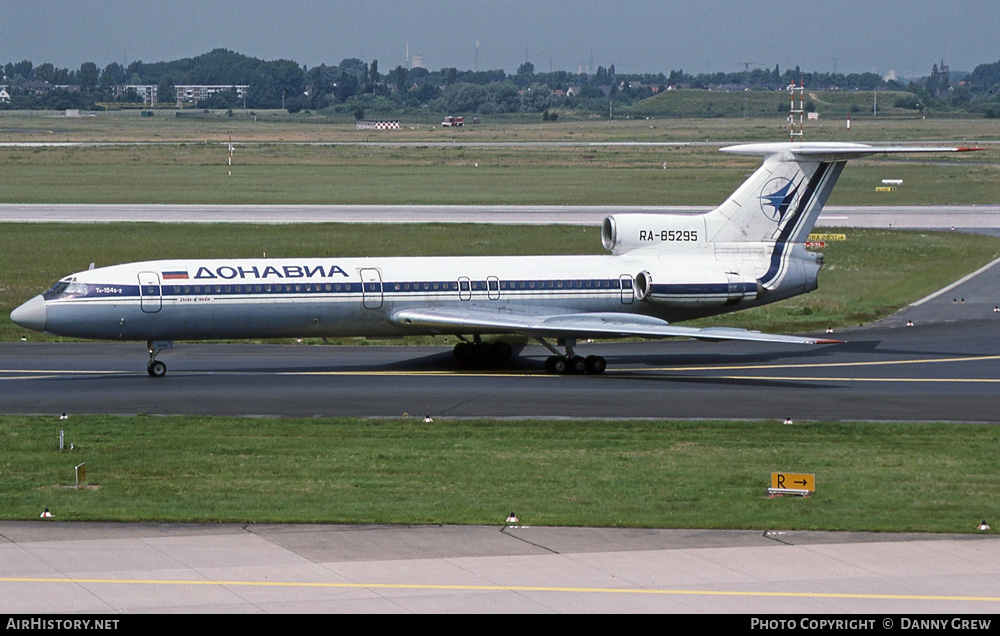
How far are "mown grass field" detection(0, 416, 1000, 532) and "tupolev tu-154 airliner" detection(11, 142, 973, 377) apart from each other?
5.28 m

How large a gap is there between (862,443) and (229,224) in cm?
4825

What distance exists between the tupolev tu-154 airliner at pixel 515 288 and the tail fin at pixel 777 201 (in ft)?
0.13

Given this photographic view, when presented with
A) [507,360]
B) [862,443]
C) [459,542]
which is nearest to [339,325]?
[507,360]

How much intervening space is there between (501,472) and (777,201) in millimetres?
17450

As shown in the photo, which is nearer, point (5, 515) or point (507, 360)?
point (5, 515)

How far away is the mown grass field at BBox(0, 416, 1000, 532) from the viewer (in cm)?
1995

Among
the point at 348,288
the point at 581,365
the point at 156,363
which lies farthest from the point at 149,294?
the point at 581,365

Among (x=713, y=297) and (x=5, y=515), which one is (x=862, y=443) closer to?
(x=713, y=297)

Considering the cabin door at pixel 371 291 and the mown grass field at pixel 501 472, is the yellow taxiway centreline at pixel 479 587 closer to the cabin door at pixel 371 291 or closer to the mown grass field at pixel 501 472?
the mown grass field at pixel 501 472

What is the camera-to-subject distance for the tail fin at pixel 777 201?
3731cm

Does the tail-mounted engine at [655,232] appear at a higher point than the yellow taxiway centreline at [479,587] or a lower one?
higher

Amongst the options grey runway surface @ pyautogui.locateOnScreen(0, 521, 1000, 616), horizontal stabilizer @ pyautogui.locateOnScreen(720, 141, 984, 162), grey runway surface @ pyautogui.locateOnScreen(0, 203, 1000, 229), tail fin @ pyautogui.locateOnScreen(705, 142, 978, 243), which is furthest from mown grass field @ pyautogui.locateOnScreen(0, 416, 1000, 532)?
grey runway surface @ pyautogui.locateOnScreen(0, 203, 1000, 229)

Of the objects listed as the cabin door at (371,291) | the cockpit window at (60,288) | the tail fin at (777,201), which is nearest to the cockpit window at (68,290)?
the cockpit window at (60,288)

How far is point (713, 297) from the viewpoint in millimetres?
36531
